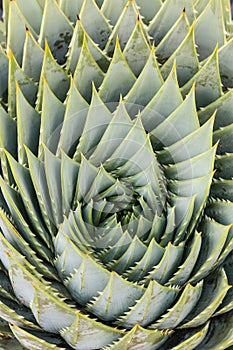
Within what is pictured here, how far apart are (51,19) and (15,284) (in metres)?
0.53

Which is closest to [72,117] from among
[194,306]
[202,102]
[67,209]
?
[67,209]

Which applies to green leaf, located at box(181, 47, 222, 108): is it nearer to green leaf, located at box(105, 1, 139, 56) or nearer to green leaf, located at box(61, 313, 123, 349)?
green leaf, located at box(105, 1, 139, 56)

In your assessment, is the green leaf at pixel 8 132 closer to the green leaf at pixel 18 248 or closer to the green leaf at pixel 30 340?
the green leaf at pixel 18 248

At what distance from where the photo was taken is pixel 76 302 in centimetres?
103

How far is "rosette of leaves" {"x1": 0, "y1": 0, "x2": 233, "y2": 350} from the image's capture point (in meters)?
0.96

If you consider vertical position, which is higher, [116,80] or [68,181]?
[116,80]

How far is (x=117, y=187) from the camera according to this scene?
1045 millimetres

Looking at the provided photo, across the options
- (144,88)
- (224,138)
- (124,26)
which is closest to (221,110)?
(224,138)

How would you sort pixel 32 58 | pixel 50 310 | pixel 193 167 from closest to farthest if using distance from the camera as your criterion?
pixel 50 310 → pixel 193 167 → pixel 32 58

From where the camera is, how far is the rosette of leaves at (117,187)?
37.6 inches

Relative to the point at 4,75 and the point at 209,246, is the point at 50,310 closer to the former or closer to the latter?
the point at 209,246

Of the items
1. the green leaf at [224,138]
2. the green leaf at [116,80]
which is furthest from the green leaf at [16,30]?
the green leaf at [224,138]

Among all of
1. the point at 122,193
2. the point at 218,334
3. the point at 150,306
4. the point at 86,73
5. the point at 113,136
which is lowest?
the point at 218,334

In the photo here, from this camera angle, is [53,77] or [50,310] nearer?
[50,310]
